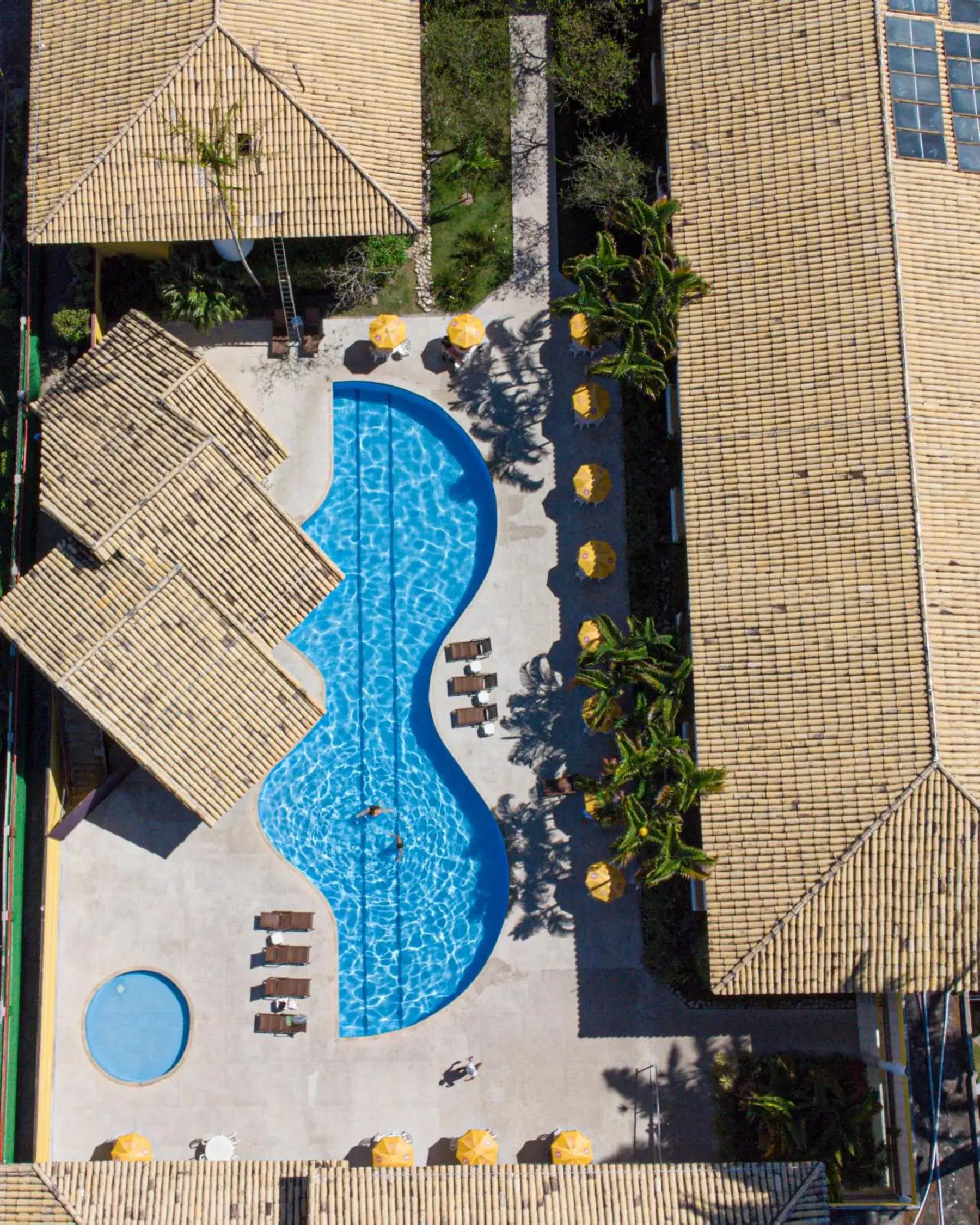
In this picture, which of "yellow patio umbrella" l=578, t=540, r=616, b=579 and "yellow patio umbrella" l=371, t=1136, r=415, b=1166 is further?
"yellow patio umbrella" l=578, t=540, r=616, b=579

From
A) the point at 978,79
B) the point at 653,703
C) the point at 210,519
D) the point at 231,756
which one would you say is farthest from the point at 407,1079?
the point at 978,79

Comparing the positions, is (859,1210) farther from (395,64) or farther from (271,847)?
(395,64)

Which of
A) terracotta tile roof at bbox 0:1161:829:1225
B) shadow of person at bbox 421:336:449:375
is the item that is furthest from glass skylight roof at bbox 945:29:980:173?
terracotta tile roof at bbox 0:1161:829:1225

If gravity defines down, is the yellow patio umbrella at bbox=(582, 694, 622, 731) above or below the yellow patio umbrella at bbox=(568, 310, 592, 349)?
below

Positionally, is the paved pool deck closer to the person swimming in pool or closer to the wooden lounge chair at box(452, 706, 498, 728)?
the wooden lounge chair at box(452, 706, 498, 728)

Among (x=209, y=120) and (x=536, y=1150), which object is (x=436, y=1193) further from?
(x=209, y=120)

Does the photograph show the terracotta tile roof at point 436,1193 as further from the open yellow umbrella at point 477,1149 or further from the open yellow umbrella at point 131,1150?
the open yellow umbrella at point 477,1149

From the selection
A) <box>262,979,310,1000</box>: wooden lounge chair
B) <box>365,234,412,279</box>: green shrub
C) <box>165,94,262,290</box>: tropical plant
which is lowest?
<box>262,979,310,1000</box>: wooden lounge chair

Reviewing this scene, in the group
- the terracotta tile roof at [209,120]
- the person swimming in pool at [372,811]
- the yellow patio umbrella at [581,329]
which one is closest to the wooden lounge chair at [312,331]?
the terracotta tile roof at [209,120]
